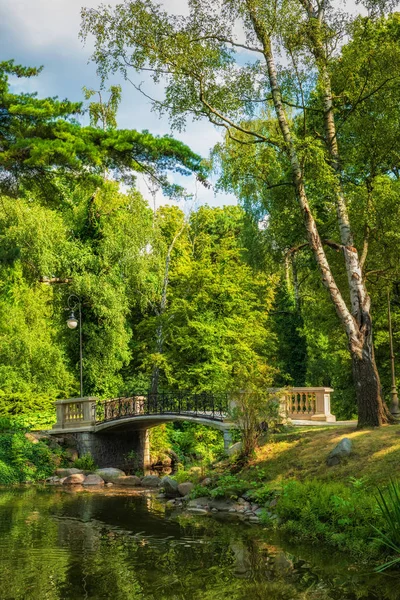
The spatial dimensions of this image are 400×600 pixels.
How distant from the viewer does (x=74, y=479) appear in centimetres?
2089

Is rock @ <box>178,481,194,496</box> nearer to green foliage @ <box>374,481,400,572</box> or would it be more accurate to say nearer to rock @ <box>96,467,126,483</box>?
rock @ <box>96,467,126,483</box>

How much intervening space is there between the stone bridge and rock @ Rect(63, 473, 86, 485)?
271cm

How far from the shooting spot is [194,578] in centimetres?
840

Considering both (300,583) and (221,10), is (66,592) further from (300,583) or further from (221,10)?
(221,10)

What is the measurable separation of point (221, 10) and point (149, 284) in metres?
14.1

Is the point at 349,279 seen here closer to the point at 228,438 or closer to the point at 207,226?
the point at 228,438

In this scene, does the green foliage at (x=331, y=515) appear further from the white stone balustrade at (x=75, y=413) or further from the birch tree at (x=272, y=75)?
the white stone balustrade at (x=75, y=413)

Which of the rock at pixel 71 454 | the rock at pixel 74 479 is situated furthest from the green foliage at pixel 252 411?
the rock at pixel 71 454

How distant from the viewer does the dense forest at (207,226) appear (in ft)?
36.7

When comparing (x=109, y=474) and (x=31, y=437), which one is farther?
(x=31, y=437)

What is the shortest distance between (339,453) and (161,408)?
33.1 ft

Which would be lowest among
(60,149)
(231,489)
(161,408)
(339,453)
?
(231,489)

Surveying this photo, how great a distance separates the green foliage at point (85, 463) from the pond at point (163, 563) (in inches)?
353

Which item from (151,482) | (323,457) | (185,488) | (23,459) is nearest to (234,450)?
(185,488)
